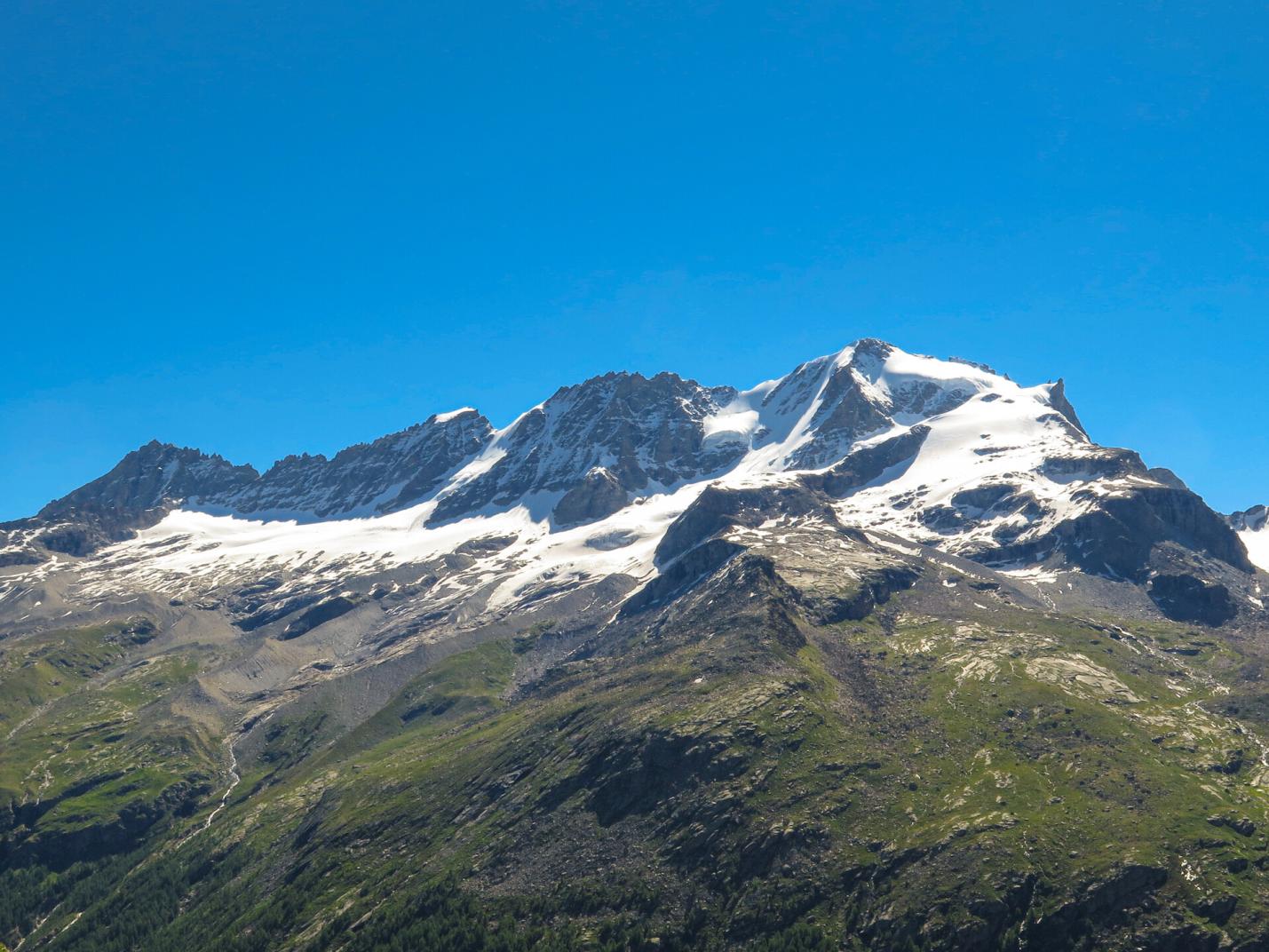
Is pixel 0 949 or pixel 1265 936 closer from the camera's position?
pixel 0 949

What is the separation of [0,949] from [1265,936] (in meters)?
208

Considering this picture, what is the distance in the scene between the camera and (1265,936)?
7869 inches

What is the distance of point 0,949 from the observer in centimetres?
15512
